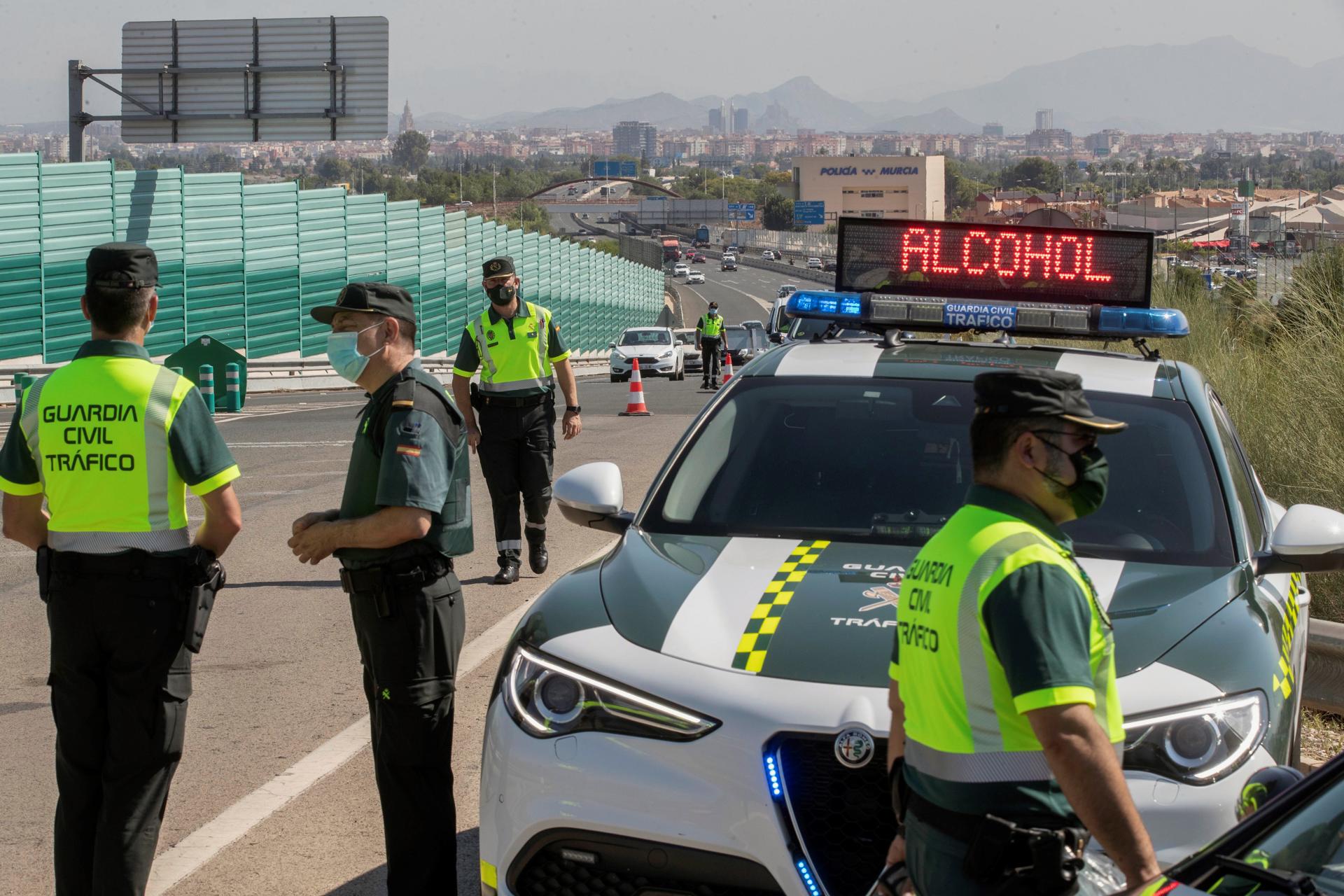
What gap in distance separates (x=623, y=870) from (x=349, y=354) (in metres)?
1.79

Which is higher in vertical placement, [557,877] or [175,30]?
[175,30]

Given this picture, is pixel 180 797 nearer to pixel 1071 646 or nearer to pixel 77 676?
pixel 77 676

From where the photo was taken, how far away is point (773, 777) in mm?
3727

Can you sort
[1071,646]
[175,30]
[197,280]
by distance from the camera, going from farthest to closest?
[175,30] < [197,280] < [1071,646]

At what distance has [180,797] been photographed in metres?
5.85

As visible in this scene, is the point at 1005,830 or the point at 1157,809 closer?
A: the point at 1005,830

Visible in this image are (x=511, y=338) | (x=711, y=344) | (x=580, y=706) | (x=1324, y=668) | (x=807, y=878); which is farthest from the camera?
(x=711, y=344)

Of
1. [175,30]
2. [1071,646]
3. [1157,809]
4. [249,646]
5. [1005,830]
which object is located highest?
[175,30]

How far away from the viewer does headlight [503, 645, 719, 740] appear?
3887 mm

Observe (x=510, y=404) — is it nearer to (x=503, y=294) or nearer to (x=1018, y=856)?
(x=503, y=294)

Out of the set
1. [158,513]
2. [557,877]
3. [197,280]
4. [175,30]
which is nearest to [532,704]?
[557,877]

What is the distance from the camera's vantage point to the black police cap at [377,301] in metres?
4.71

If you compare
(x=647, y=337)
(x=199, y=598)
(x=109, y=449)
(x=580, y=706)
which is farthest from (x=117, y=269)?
(x=647, y=337)

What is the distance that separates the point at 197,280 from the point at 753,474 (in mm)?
31048
